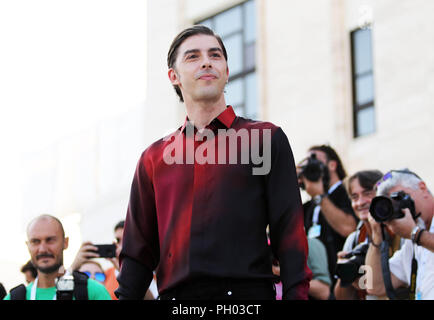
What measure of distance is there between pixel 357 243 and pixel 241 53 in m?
13.5

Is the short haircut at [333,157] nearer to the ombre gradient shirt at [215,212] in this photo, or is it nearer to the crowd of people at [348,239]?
the crowd of people at [348,239]

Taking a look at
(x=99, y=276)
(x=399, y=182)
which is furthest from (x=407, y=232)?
(x=99, y=276)

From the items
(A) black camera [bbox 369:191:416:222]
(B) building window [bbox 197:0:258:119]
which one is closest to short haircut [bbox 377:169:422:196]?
(A) black camera [bbox 369:191:416:222]

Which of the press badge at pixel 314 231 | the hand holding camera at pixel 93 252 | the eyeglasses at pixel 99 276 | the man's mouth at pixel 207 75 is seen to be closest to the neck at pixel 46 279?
the hand holding camera at pixel 93 252

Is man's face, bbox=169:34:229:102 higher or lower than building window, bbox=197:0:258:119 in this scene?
lower

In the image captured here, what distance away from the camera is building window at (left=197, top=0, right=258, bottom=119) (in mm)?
19547

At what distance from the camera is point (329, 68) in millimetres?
16922

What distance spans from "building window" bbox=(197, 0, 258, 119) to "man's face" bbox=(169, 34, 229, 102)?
→ 15.4 metres

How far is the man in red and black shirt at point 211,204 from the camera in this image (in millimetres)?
3334

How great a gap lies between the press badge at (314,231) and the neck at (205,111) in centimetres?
385

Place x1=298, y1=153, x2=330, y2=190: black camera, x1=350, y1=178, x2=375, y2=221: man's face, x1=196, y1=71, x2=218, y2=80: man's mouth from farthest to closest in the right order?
x1=298, y1=153, x2=330, y2=190: black camera, x1=350, y1=178, x2=375, y2=221: man's face, x1=196, y1=71, x2=218, y2=80: man's mouth

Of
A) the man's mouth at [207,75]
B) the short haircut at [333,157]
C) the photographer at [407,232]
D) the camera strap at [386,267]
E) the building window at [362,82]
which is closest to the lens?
the man's mouth at [207,75]

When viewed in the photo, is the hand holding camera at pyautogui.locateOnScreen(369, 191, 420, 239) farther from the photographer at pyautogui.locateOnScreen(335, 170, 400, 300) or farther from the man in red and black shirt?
the man in red and black shirt

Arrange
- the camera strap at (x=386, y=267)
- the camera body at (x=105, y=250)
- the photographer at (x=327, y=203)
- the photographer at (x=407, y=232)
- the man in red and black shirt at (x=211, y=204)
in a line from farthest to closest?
the photographer at (x=327, y=203) < the camera body at (x=105, y=250) < the camera strap at (x=386, y=267) < the photographer at (x=407, y=232) < the man in red and black shirt at (x=211, y=204)
